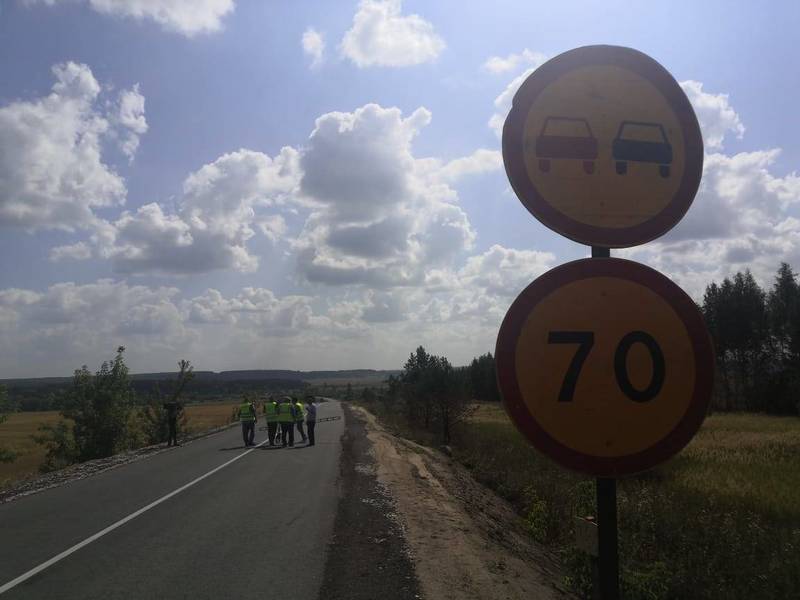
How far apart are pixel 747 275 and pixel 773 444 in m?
45.3

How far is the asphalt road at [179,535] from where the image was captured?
19.2 ft

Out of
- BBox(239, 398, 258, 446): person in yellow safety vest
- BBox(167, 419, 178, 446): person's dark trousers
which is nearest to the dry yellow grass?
BBox(239, 398, 258, 446): person in yellow safety vest

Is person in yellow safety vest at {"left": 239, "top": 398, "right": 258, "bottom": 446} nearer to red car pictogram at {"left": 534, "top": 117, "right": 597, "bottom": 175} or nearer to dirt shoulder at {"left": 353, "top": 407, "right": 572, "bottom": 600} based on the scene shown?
dirt shoulder at {"left": 353, "top": 407, "right": 572, "bottom": 600}

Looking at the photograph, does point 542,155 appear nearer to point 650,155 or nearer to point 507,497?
point 650,155

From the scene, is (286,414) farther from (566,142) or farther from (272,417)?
(566,142)

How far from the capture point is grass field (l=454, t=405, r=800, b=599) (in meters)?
6.59

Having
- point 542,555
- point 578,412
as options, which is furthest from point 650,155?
point 542,555

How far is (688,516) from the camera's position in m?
10.7

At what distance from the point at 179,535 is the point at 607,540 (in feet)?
23.2

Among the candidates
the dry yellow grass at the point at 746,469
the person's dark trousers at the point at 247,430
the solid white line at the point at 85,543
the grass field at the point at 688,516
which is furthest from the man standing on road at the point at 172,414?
the dry yellow grass at the point at 746,469

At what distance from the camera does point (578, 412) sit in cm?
201

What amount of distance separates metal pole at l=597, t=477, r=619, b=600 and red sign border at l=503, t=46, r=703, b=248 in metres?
0.84

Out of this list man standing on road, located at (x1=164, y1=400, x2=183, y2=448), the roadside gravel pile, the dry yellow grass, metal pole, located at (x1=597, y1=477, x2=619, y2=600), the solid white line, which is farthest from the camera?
man standing on road, located at (x1=164, y1=400, x2=183, y2=448)

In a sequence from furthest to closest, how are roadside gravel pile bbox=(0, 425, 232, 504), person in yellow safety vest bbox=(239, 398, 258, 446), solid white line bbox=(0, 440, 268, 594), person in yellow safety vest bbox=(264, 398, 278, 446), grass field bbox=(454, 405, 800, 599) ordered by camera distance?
1. person in yellow safety vest bbox=(239, 398, 258, 446)
2. person in yellow safety vest bbox=(264, 398, 278, 446)
3. roadside gravel pile bbox=(0, 425, 232, 504)
4. grass field bbox=(454, 405, 800, 599)
5. solid white line bbox=(0, 440, 268, 594)
